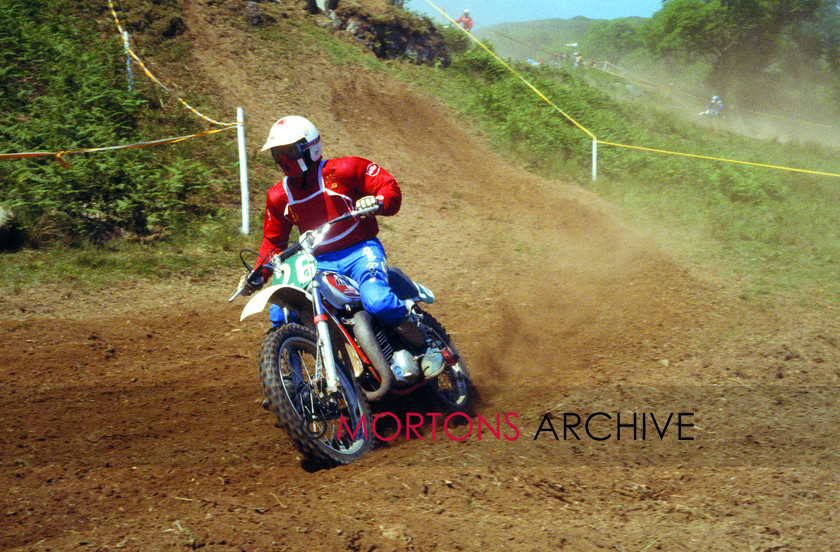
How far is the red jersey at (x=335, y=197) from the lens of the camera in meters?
4.65

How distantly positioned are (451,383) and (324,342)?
147 centimetres

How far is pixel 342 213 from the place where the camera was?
470 cm

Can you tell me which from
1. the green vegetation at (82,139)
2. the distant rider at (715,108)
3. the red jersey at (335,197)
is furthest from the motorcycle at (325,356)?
the distant rider at (715,108)

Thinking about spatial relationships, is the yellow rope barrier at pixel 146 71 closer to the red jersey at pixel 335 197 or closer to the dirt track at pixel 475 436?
the dirt track at pixel 475 436

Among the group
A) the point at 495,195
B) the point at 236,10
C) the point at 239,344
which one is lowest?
the point at 239,344

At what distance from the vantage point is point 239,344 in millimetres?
6551

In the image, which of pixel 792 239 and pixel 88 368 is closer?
pixel 88 368

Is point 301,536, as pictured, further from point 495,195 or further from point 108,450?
point 495,195

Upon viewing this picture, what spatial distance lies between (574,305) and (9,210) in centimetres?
712

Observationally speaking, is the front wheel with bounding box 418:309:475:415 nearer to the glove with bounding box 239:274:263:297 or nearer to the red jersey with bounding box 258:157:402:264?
the red jersey with bounding box 258:157:402:264

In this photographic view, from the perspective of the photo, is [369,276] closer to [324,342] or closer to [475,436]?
[324,342]

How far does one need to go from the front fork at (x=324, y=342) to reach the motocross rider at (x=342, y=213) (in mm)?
417

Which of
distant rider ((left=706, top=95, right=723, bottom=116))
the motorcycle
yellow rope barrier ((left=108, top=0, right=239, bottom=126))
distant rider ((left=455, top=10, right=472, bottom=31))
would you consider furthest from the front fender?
distant rider ((left=706, top=95, right=723, bottom=116))

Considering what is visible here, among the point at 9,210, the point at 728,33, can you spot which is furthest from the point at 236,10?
the point at 728,33
